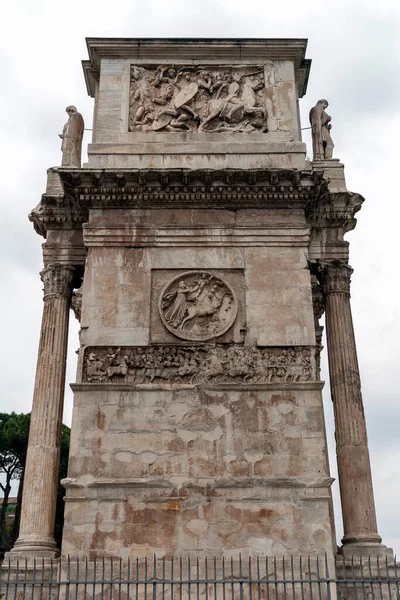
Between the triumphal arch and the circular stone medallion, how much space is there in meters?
0.03

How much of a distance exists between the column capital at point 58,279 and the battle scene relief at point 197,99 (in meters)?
3.37

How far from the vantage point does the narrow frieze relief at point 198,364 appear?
13156 mm

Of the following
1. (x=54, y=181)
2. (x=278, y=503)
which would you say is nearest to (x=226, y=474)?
(x=278, y=503)

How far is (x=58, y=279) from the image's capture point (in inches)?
598

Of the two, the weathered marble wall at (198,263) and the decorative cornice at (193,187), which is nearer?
the weathered marble wall at (198,263)

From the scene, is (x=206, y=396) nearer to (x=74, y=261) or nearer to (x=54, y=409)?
(x=54, y=409)

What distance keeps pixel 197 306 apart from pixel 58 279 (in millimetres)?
3309

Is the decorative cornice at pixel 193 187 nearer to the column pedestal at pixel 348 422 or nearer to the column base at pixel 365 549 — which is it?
the column pedestal at pixel 348 422

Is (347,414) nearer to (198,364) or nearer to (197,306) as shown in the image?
(198,364)

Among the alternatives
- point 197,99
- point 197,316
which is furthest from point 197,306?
point 197,99

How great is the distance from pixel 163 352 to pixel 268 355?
1.95m

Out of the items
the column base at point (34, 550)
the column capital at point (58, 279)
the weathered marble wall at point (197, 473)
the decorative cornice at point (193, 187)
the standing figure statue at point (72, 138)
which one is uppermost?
the standing figure statue at point (72, 138)

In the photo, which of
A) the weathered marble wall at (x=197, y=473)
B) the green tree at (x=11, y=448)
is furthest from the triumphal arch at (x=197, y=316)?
the green tree at (x=11, y=448)

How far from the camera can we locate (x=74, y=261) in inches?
603
